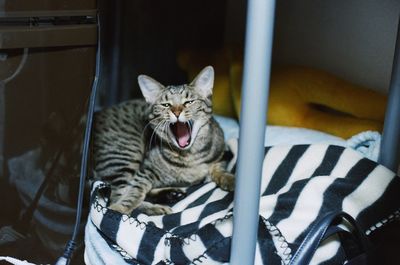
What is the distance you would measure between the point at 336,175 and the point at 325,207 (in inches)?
6.0

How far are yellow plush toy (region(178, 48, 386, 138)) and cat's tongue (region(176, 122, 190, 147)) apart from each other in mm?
319

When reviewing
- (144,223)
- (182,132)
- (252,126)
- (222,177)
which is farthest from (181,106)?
(252,126)

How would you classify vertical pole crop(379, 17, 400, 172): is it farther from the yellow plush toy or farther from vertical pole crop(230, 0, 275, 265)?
vertical pole crop(230, 0, 275, 265)

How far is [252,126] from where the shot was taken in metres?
0.77

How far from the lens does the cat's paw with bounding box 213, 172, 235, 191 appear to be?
47.2 inches

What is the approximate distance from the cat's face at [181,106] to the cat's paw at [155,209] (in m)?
0.18

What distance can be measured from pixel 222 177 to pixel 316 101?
0.44 meters

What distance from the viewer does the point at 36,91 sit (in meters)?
0.94

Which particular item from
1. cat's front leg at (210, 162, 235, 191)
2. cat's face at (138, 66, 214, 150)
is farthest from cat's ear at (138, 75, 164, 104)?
cat's front leg at (210, 162, 235, 191)

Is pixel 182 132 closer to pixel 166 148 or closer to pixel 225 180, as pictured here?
pixel 166 148

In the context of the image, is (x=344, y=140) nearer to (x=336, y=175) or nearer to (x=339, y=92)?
(x=339, y=92)

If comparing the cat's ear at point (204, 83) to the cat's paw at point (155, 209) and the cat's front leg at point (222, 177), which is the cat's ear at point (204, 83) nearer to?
the cat's front leg at point (222, 177)

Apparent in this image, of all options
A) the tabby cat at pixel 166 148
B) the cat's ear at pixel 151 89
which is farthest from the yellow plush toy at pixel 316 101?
the cat's ear at pixel 151 89

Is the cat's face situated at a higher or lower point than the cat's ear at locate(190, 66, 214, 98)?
lower
